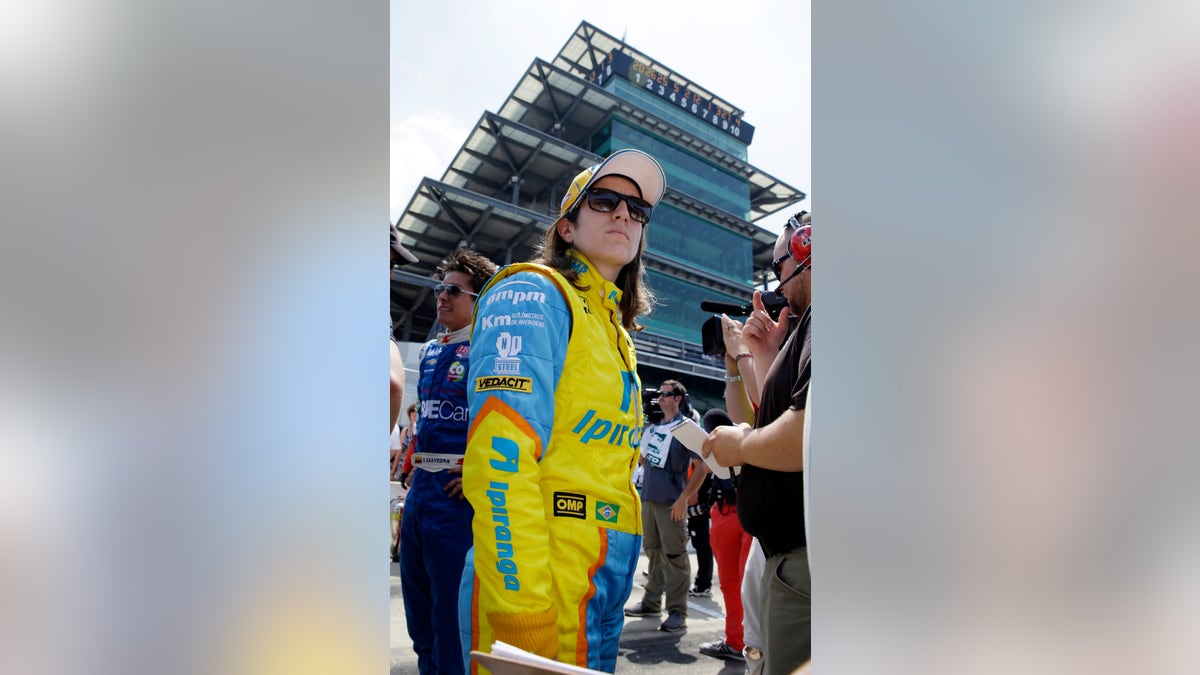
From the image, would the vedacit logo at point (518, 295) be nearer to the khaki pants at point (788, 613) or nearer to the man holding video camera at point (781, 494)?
the man holding video camera at point (781, 494)

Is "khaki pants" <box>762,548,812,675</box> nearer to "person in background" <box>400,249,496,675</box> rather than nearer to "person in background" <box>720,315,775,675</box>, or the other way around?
"person in background" <box>720,315,775,675</box>

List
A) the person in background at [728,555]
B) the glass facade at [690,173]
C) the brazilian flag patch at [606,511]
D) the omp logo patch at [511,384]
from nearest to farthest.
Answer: the omp logo patch at [511,384] < the brazilian flag patch at [606,511] < the person in background at [728,555] < the glass facade at [690,173]

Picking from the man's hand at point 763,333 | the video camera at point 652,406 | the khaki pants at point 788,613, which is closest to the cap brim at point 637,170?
the man's hand at point 763,333

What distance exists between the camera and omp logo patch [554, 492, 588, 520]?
1580 millimetres

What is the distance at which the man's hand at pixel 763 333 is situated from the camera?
2.76m

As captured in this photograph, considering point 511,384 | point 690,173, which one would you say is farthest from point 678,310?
point 511,384

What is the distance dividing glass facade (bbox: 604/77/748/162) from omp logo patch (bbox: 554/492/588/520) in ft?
125

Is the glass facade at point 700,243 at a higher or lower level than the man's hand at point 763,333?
higher

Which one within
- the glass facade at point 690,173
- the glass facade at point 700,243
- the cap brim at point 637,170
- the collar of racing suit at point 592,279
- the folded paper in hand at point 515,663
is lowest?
the folded paper in hand at point 515,663

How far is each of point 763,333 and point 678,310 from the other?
35.7 metres

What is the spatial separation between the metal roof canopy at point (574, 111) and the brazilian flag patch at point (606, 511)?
111 ft

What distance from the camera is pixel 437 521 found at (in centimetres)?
277
